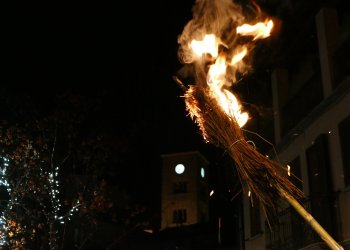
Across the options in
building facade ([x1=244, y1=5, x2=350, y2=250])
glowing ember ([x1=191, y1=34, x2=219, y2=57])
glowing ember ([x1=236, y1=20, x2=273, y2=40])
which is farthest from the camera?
building facade ([x1=244, y1=5, x2=350, y2=250])

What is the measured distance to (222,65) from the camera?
752cm

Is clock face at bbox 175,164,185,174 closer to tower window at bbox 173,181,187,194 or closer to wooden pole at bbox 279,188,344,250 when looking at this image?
tower window at bbox 173,181,187,194

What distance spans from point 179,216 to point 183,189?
3730 millimetres

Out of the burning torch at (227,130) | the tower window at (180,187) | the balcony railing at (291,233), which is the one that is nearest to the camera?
the burning torch at (227,130)

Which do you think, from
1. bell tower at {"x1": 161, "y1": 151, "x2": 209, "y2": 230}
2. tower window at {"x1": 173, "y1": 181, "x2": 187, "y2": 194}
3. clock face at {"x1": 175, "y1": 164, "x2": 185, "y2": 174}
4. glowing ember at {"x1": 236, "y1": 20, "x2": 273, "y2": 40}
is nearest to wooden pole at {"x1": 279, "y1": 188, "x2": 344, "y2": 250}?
glowing ember at {"x1": 236, "y1": 20, "x2": 273, "y2": 40}

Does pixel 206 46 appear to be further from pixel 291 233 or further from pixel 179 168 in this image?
pixel 179 168

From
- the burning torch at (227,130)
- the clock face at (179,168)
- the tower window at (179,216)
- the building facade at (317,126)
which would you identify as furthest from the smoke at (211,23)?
the clock face at (179,168)

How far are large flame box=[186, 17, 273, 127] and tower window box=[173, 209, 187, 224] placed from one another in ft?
169

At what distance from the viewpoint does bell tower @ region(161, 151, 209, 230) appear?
201 ft

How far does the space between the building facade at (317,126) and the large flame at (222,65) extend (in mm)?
3611

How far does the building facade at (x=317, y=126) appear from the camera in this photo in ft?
41.0

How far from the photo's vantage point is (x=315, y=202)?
43.5ft

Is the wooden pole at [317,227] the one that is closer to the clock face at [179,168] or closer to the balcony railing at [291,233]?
the balcony railing at [291,233]

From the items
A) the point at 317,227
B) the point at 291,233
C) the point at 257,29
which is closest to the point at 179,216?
the point at 291,233
